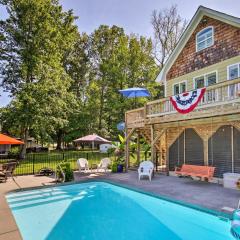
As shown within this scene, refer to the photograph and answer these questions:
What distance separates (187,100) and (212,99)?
1.11 metres

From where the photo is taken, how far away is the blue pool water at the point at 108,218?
7340 mm

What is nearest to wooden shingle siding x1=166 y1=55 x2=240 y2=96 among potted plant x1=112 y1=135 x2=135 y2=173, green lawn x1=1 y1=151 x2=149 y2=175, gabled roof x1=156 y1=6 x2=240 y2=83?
gabled roof x1=156 y1=6 x2=240 y2=83

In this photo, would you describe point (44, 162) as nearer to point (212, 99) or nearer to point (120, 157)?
point (120, 157)

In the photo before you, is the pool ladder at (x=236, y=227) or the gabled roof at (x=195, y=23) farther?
the gabled roof at (x=195, y=23)

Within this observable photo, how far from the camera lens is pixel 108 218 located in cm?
880

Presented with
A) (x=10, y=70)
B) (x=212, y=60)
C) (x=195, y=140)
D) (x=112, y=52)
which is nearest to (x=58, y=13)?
(x=10, y=70)

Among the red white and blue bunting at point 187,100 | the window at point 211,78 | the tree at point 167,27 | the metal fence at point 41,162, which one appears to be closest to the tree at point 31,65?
the metal fence at point 41,162

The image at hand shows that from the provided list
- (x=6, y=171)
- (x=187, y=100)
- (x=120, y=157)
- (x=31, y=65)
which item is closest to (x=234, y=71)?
(x=187, y=100)

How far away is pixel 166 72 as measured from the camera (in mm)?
18016

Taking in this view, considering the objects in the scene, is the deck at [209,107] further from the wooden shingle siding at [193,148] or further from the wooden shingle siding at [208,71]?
the wooden shingle siding at [208,71]

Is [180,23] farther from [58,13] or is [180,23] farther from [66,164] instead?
[66,164]

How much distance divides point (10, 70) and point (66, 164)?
16469 millimetres

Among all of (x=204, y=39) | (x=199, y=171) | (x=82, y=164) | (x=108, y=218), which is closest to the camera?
(x=108, y=218)

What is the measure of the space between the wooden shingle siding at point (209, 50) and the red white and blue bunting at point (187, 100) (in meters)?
3.50
